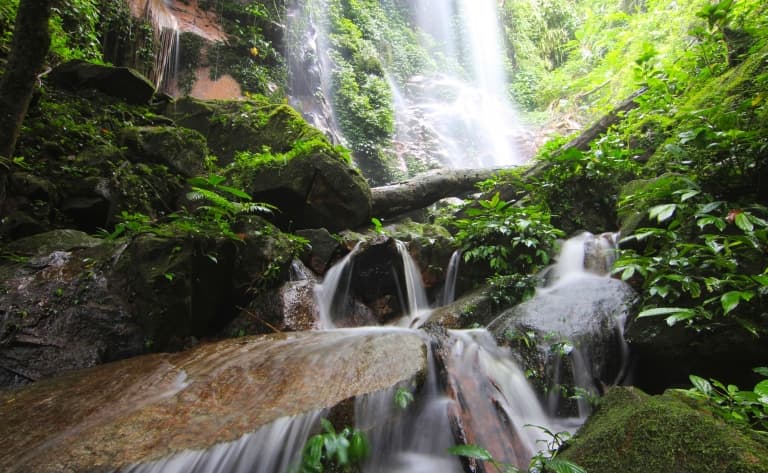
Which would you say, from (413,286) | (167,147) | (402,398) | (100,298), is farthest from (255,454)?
(167,147)

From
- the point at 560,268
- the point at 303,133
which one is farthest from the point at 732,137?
the point at 303,133

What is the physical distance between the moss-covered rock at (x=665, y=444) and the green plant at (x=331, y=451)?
1.10 m

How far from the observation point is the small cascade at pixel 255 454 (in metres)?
1.78

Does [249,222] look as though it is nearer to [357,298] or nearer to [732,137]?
[357,298]

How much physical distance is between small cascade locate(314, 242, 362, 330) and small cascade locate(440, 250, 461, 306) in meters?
1.51

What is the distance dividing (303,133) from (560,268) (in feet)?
16.1

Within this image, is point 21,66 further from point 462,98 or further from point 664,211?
point 462,98

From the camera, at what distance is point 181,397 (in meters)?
2.36

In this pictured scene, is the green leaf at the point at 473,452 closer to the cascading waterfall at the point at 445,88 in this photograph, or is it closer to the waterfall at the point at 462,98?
the cascading waterfall at the point at 445,88

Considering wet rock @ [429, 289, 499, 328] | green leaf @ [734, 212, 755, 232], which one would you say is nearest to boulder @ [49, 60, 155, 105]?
wet rock @ [429, 289, 499, 328]

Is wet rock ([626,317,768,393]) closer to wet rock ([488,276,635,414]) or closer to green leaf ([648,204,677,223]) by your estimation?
wet rock ([488,276,635,414])

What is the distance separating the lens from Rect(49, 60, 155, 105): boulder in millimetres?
5629

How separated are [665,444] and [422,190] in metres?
6.88

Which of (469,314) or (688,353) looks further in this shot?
(469,314)
